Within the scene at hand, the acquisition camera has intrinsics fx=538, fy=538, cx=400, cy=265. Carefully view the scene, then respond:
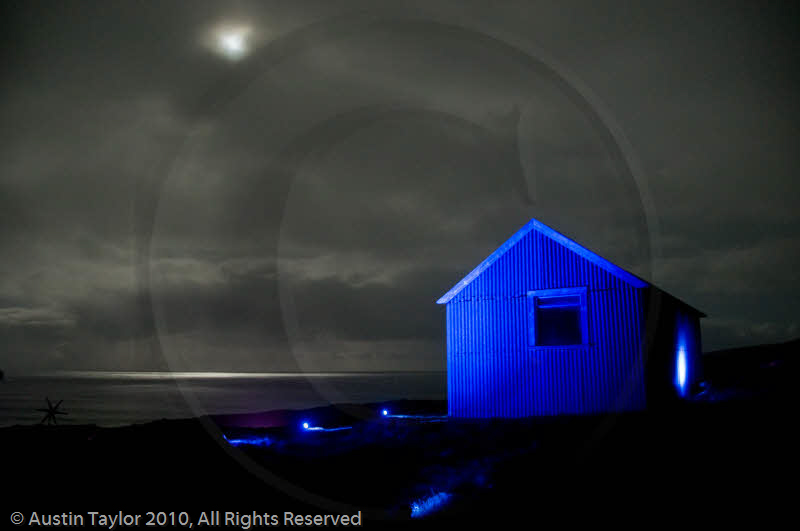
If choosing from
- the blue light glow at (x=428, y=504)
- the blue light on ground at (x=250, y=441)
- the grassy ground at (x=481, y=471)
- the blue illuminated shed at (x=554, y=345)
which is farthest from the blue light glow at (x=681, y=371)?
the blue light on ground at (x=250, y=441)

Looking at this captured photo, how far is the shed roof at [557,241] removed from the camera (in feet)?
55.7

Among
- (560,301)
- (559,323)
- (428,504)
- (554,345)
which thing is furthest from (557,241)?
(428,504)

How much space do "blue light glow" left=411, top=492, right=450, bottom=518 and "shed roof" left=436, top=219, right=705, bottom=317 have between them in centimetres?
965

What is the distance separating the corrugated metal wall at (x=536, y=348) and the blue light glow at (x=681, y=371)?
14.7ft

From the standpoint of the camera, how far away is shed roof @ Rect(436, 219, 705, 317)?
668 inches

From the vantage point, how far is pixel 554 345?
1786 centimetres

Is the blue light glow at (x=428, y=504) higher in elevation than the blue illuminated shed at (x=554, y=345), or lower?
lower

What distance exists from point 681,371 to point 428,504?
14.5m

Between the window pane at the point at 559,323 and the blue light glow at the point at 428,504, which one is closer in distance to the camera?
the blue light glow at the point at 428,504

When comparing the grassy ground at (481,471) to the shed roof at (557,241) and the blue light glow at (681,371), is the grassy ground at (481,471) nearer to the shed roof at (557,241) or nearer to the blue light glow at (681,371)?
the blue light glow at (681,371)

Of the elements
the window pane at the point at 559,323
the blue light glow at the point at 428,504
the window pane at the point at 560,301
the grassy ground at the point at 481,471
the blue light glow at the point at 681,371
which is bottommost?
the blue light glow at the point at 428,504

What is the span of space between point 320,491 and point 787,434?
32.4 feet

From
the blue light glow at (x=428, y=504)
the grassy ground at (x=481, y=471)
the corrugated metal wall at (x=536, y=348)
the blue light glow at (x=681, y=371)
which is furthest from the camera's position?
the blue light glow at (x=681, y=371)

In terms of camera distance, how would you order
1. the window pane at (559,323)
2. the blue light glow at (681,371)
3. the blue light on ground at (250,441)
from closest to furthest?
1. the blue light on ground at (250,441)
2. the blue light glow at (681,371)
3. the window pane at (559,323)
